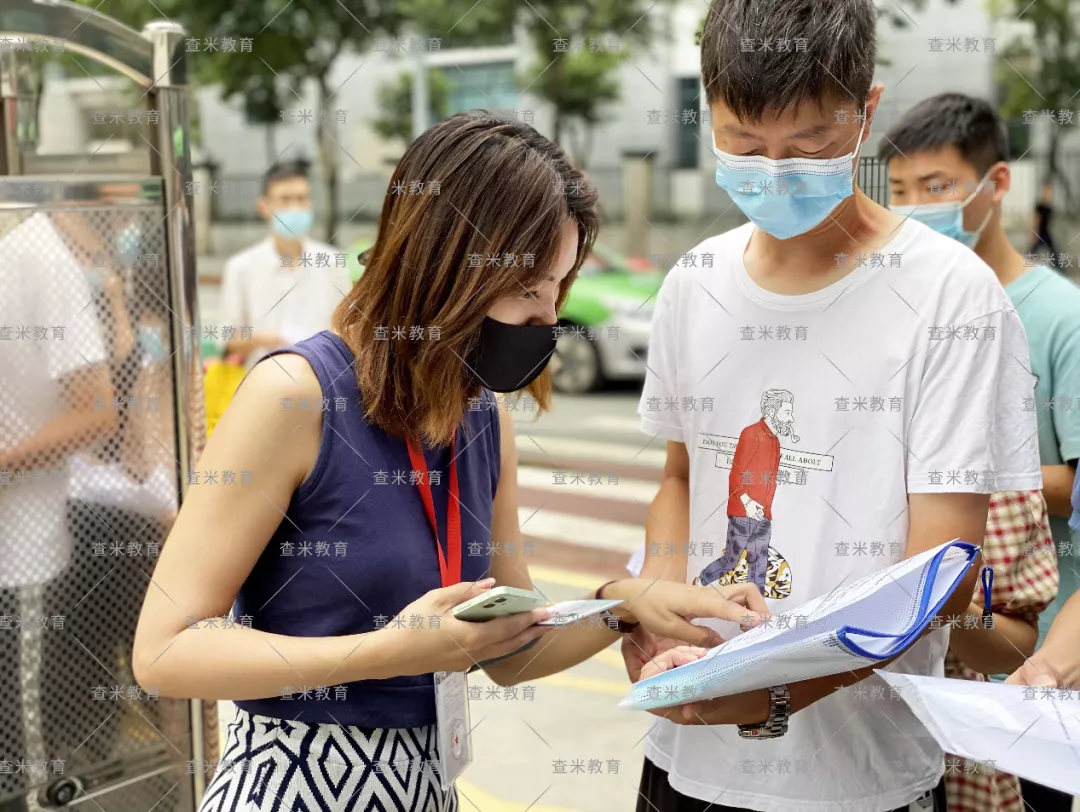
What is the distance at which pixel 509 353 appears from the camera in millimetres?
1101

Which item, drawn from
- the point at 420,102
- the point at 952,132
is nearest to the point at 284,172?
the point at 952,132

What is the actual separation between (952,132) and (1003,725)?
3.30 feet

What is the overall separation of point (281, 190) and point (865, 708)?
269cm

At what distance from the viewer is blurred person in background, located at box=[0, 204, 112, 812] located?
1.41 m

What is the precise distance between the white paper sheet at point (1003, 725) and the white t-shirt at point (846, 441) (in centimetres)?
13

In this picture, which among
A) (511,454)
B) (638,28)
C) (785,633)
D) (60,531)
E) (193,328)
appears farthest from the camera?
(638,28)

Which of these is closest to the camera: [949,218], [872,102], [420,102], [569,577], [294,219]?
[872,102]

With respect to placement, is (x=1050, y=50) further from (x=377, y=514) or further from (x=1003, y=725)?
(x=377, y=514)

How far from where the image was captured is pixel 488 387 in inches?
43.7

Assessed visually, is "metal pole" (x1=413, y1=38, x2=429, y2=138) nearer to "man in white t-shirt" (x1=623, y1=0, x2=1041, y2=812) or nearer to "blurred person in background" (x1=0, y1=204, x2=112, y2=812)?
A: "blurred person in background" (x1=0, y1=204, x2=112, y2=812)

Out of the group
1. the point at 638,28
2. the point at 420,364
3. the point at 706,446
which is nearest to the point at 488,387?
the point at 420,364

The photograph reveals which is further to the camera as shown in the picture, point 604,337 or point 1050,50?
point 1050,50

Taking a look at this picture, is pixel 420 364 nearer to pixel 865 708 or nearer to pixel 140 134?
pixel 865 708

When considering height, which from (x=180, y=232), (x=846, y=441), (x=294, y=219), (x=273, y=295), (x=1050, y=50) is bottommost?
(x=846, y=441)
